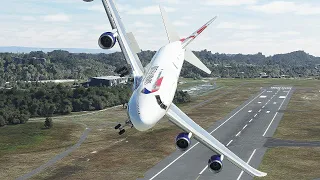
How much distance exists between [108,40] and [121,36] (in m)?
2.15

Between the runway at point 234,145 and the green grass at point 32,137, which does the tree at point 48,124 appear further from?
the runway at point 234,145

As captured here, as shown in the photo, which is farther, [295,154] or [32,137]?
[32,137]

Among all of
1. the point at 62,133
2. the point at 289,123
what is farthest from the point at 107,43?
the point at 289,123

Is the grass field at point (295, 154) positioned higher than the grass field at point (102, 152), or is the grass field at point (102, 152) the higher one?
the grass field at point (295, 154)

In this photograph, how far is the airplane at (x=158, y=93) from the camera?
111 feet

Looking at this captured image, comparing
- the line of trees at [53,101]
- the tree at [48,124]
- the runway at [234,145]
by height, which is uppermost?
the runway at [234,145]

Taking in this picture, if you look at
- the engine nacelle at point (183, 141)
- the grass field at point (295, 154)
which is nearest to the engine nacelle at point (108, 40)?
the engine nacelle at point (183, 141)

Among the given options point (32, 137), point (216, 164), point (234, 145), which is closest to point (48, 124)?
point (32, 137)

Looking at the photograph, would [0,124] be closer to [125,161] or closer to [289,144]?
[125,161]

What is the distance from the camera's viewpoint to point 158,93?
35.7 meters

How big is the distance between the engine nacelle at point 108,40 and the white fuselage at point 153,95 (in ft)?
19.1

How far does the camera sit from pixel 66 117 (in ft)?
448

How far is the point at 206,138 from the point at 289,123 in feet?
297

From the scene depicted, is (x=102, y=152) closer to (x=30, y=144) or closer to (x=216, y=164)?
(x=30, y=144)
